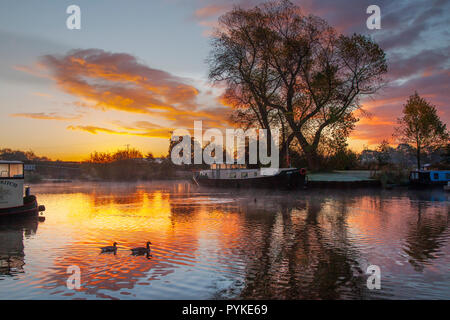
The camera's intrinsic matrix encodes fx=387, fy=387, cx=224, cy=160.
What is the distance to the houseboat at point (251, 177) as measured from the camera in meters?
47.8

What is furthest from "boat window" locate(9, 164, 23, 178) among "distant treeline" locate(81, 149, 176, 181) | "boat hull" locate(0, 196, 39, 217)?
"distant treeline" locate(81, 149, 176, 181)

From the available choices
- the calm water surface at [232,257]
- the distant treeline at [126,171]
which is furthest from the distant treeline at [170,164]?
the calm water surface at [232,257]

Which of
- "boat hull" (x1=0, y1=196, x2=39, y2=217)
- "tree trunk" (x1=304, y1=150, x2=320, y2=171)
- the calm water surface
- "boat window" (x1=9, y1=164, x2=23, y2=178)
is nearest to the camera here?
the calm water surface

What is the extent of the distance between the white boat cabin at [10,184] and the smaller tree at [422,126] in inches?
2461

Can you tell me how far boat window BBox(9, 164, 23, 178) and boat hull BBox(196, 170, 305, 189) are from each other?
31.4 metres

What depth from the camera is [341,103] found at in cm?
5194

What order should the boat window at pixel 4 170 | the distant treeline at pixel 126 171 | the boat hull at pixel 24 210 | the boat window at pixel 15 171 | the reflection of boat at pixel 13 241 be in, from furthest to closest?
the distant treeline at pixel 126 171
the boat window at pixel 15 171
the boat window at pixel 4 170
the boat hull at pixel 24 210
the reflection of boat at pixel 13 241

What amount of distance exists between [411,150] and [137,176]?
6372 centimetres

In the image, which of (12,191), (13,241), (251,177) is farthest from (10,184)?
(251,177)

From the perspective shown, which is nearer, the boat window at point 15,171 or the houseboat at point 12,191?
the houseboat at point 12,191

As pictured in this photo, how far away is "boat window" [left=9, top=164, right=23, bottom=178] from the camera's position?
23672 millimetres

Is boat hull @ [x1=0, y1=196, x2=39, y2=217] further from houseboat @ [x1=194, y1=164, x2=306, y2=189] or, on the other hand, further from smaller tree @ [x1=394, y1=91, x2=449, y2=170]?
smaller tree @ [x1=394, y1=91, x2=449, y2=170]

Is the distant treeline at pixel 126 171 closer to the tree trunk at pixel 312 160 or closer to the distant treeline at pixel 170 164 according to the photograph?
the distant treeline at pixel 170 164
